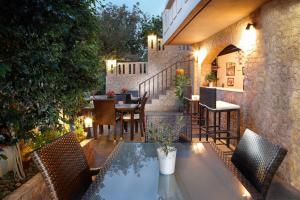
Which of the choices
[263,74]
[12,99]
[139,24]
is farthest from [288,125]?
[139,24]

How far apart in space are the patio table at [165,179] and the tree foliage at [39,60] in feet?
2.83

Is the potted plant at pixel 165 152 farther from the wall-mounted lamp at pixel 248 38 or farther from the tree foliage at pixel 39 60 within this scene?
the wall-mounted lamp at pixel 248 38

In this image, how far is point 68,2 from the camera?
237 centimetres

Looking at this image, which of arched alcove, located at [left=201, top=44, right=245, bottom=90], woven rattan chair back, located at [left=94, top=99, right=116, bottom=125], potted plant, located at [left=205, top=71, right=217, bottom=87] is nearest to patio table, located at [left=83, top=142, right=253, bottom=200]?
woven rattan chair back, located at [left=94, top=99, right=116, bottom=125]

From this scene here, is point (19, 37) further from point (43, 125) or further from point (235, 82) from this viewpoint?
point (235, 82)

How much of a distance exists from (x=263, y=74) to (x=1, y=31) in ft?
12.0

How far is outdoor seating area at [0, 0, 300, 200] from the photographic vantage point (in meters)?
1.59

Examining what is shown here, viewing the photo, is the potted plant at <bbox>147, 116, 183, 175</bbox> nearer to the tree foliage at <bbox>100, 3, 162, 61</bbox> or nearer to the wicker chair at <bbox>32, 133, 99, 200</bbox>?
the wicker chair at <bbox>32, 133, 99, 200</bbox>

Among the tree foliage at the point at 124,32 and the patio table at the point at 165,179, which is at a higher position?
the tree foliage at the point at 124,32

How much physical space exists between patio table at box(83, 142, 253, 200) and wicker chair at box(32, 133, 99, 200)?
0.22 metres

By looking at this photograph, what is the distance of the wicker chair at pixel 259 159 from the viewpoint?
158 cm

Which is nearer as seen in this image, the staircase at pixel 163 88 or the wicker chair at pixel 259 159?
the wicker chair at pixel 259 159

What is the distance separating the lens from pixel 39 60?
2.23 metres

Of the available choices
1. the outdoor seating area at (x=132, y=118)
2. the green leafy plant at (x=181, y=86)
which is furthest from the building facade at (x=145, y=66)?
the outdoor seating area at (x=132, y=118)
